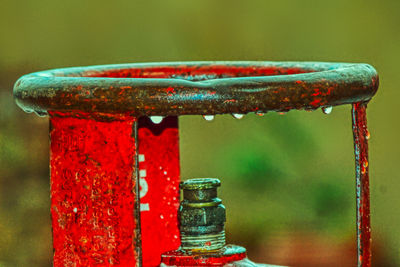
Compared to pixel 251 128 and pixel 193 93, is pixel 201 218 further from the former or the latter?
pixel 251 128

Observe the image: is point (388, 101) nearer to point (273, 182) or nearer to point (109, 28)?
point (273, 182)

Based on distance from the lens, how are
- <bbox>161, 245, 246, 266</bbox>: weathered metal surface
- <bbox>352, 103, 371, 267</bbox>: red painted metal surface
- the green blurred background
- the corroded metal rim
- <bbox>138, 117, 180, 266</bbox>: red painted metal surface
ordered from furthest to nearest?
the green blurred background
<bbox>138, 117, 180, 266</bbox>: red painted metal surface
<bbox>161, 245, 246, 266</bbox>: weathered metal surface
<bbox>352, 103, 371, 267</bbox>: red painted metal surface
the corroded metal rim

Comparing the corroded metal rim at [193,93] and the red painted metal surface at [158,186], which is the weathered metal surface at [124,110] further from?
the red painted metal surface at [158,186]

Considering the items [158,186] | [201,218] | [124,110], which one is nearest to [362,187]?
[201,218]

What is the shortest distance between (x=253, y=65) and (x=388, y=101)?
2274 mm

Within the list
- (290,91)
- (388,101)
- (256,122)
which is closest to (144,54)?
(256,122)

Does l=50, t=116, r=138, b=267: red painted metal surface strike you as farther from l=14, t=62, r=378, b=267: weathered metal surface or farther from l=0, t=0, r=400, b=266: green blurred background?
l=0, t=0, r=400, b=266: green blurred background

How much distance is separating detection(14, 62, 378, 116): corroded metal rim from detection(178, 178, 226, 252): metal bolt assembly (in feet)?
1.28

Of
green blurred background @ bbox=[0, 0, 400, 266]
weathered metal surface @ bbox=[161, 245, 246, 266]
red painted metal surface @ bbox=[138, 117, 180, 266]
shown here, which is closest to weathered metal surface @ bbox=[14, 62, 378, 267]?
weathered metal surface @ bbox=[161, 245, 246, 266]

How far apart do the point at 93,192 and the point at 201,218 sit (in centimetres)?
34

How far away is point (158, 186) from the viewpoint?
2.20 meters

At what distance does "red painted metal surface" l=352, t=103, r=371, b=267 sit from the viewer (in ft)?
5.55

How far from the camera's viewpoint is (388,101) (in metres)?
4.17

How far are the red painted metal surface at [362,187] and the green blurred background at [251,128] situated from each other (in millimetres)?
2459
